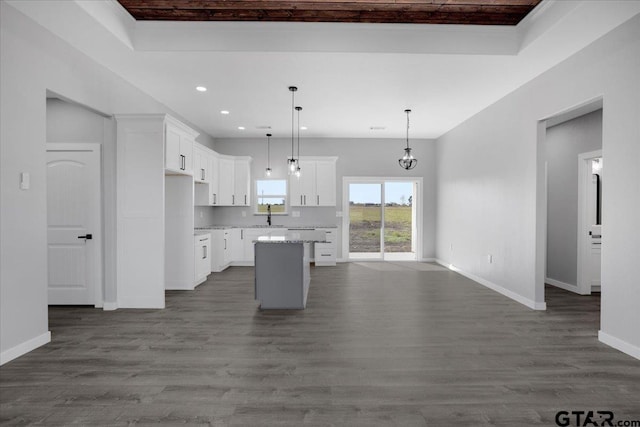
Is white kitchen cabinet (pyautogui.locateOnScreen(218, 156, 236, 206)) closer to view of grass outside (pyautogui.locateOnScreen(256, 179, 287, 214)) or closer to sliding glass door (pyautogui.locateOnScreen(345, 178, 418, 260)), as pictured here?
view of grass outside (pyautogui.locateOnScreen(256, 179, 287, 214))

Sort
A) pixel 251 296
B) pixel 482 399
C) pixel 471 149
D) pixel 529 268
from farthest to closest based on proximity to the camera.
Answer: pixel 471 149
pixel 251 296
pixel 529 268
pixel 482 399

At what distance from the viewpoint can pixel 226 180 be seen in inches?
294

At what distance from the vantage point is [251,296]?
16.2 ft

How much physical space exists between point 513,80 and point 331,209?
468 centimetres

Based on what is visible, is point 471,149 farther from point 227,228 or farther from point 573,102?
point 227,228

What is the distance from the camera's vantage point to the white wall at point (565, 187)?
5109 millimetres

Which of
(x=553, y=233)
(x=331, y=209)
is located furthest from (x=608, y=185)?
(x=331, y=209)

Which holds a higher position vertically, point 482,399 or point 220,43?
point 220,43

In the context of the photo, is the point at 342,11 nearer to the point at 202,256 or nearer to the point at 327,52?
the point at 327,52

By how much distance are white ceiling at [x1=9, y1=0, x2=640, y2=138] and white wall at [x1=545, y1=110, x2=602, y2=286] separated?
1544 millimetres

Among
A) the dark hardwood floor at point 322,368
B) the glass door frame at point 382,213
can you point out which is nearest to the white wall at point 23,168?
the dark hardwood floor at point 322,368

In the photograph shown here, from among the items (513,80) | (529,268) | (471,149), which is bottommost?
(529,268)

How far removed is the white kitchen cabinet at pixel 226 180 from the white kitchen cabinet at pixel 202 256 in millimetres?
1421

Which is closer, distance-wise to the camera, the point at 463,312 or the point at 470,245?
the point at 463,312
